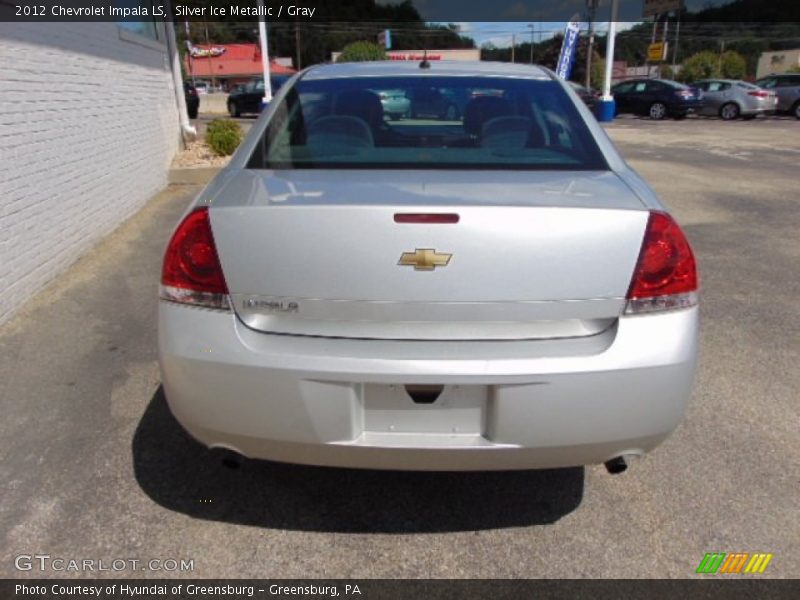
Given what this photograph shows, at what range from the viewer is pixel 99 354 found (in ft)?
Answer: 11.9

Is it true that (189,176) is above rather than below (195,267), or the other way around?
below

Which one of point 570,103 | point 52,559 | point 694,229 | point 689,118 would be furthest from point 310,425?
point 689,118

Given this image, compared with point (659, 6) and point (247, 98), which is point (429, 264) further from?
point (659, 6)

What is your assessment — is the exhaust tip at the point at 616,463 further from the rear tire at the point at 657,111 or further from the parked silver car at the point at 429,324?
the rear tire at the point at 657,111

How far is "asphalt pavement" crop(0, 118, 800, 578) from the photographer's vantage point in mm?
2143

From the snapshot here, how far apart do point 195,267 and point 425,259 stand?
0.72 meters

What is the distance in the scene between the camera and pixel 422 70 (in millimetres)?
3049

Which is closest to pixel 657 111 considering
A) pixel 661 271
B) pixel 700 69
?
pixel 661 271

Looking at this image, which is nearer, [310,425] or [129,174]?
[310,425]

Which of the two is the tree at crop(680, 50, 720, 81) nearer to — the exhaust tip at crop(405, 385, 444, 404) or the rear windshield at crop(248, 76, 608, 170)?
the rear windshield at crop(248, 76, 608, 170)

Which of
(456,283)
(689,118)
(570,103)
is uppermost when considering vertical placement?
(570,103)

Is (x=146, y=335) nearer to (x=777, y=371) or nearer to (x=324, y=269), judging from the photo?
(x=324, y=269)

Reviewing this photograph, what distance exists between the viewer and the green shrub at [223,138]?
10.1 m

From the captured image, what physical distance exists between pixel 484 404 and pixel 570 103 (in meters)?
1.60
